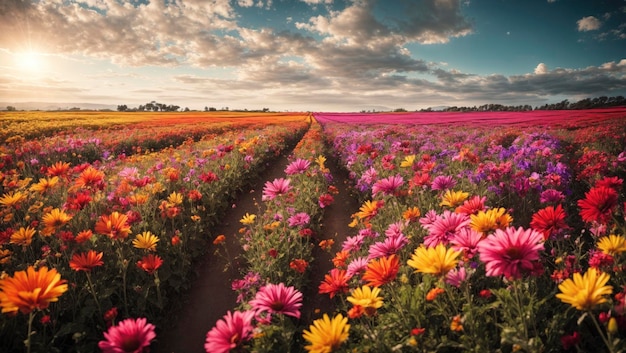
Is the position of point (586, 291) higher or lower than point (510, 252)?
lower

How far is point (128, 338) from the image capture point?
1.54m

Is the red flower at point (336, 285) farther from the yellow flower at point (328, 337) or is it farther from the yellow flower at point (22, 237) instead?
the yellow flower at point (22, 237)

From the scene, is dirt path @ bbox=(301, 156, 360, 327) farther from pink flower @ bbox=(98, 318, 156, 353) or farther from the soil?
pink flower @ bbox=(98, 318, 156, 353)

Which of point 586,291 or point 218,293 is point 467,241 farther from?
point 218,293

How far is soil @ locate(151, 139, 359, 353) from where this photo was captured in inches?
130

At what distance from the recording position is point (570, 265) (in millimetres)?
2211

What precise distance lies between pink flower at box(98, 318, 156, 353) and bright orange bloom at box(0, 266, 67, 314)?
1.11 feet

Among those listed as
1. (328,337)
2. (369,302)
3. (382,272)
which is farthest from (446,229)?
(328,337)

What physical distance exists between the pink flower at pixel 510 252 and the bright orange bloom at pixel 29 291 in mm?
2157

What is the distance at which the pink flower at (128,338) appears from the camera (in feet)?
4.97

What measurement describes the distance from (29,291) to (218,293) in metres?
2.53

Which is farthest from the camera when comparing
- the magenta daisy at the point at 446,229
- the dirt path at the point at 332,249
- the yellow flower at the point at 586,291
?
the dirt path at the point at 332,249

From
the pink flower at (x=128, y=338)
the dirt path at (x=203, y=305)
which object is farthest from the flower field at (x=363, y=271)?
the dirt path at (x=203, y=305)

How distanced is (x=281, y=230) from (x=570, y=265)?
3.35 m
